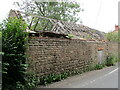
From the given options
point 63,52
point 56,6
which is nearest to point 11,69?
point 63,52

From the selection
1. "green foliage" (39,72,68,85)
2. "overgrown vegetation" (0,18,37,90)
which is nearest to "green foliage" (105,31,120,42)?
"green foliage" (39,72,68,85)

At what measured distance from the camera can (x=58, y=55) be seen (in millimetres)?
7551

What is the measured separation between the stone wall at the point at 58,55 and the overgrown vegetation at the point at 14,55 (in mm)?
551

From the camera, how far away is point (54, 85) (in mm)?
6312

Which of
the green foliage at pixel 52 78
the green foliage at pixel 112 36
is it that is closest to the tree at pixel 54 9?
the green foliage at pixel 112 36

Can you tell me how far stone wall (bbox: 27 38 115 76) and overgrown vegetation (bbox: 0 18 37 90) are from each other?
1.81 feet

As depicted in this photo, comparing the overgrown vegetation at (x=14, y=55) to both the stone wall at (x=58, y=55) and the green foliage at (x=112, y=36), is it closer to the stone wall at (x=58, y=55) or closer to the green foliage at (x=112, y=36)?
the stone wall at (x=58, y=55)

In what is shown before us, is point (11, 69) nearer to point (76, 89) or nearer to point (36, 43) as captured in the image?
point (36, 43)

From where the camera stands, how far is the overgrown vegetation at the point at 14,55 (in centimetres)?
514

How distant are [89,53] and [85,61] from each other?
0.80 meters

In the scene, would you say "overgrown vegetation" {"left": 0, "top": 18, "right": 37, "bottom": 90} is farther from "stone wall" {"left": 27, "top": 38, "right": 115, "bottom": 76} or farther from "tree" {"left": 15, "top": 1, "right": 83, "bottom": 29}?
"tree" {"left": 15, "top": 1, "right": 83, "bottom": 29}

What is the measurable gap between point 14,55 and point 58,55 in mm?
2731

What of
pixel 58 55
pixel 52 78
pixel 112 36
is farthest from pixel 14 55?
pixel 112 36

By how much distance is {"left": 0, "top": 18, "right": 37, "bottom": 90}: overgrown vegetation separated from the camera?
16.9 feet
